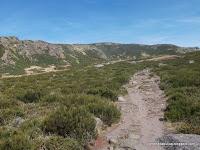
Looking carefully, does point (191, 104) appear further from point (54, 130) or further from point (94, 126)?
point (54, 130)

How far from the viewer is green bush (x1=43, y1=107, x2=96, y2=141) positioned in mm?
12453

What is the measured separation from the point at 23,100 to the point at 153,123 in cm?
912

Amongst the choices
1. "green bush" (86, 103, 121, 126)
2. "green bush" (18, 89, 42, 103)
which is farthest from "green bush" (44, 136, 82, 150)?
"green bush" (18, 89, 42, 103)

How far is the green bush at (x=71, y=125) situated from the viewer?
490 inches

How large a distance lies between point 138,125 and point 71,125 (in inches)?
139

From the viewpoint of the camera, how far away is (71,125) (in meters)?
12.8

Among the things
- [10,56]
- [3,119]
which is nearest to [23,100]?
[3,119]

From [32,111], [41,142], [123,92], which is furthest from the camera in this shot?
[123,92]

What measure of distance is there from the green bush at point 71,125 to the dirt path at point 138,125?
2.53 ft

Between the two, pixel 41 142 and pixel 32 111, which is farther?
pixel 32 111

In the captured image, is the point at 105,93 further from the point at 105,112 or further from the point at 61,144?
the point at 61,144

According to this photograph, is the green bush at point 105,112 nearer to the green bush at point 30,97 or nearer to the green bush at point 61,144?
the green bush at point 61,144

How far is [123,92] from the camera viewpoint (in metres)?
24.7

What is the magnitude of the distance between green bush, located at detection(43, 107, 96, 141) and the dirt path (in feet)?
2.53
